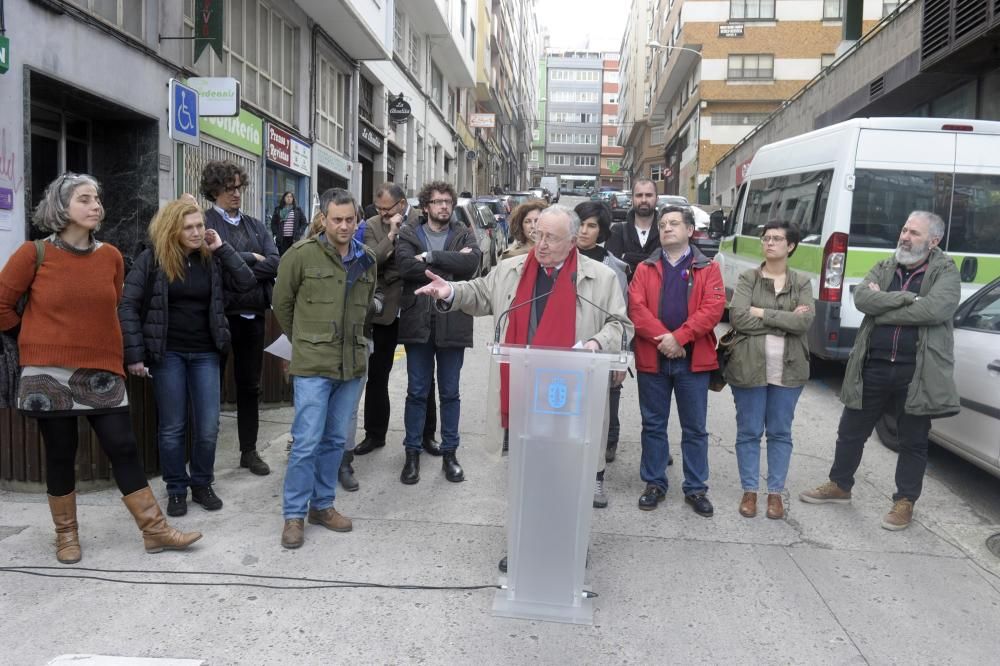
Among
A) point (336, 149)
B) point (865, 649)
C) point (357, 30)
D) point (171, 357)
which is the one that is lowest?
point (865, 649)

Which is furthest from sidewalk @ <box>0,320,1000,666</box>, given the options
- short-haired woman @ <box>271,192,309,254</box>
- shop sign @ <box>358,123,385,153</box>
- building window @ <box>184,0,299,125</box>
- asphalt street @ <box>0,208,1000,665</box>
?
shop sign @ <box>358,123,385,153</box>

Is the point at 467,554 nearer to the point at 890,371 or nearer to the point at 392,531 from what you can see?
the point at 392,531

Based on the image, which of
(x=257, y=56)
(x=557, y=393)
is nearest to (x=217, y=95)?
(x=257, y=56)

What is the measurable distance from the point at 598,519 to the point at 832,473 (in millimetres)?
1657

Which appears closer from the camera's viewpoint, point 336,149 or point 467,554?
point 467,554

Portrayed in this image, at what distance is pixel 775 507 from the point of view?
16.9 ft

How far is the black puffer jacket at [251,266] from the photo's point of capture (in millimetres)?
5418

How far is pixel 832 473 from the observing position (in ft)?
18.1

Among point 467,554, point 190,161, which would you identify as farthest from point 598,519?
point 190,161

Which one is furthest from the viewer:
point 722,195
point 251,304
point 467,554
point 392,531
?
point 722,195

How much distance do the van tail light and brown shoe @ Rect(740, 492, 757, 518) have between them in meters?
3.49

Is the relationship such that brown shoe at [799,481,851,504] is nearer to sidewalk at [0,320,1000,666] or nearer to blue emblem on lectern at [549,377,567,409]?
sidewalk at [0,320,1000,666]

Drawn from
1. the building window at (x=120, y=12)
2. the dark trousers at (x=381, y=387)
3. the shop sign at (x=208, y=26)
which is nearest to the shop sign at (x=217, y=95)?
the building window at (x=120, y=12)

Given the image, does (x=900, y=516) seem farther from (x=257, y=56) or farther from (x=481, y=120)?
(x=481, y=120)
